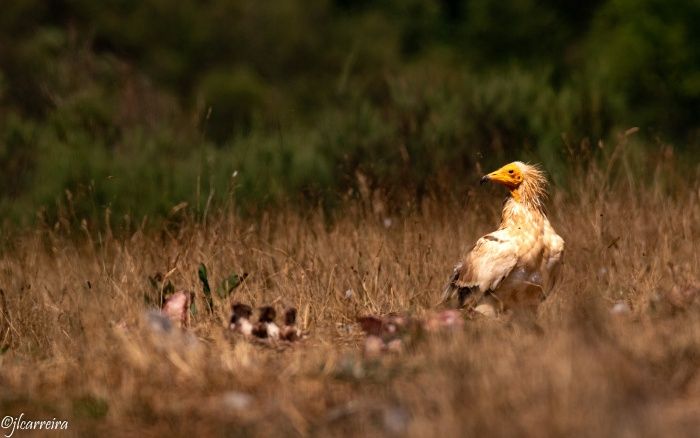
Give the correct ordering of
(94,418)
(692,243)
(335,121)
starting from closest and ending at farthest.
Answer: (94,418), (692,243), (335,121)

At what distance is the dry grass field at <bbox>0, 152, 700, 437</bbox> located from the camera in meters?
4.20

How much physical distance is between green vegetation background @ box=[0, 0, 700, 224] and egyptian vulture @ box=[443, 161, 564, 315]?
1847mm

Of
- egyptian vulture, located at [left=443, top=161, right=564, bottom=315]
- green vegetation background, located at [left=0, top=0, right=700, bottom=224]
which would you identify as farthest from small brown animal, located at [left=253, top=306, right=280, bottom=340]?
green vegetation background, located at [left=0, top=0, right=700, bottom=224]

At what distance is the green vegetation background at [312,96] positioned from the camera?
1104cm

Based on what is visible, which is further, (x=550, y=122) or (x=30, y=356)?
(x=550, y=122)

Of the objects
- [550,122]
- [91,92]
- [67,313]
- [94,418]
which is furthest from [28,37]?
[94,418]

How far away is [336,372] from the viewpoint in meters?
4.86

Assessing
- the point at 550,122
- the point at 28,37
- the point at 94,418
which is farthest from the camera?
the point at 28,37

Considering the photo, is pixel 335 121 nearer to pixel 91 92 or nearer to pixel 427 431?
pixel 91 92

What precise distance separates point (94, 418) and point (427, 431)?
140 centimetres
